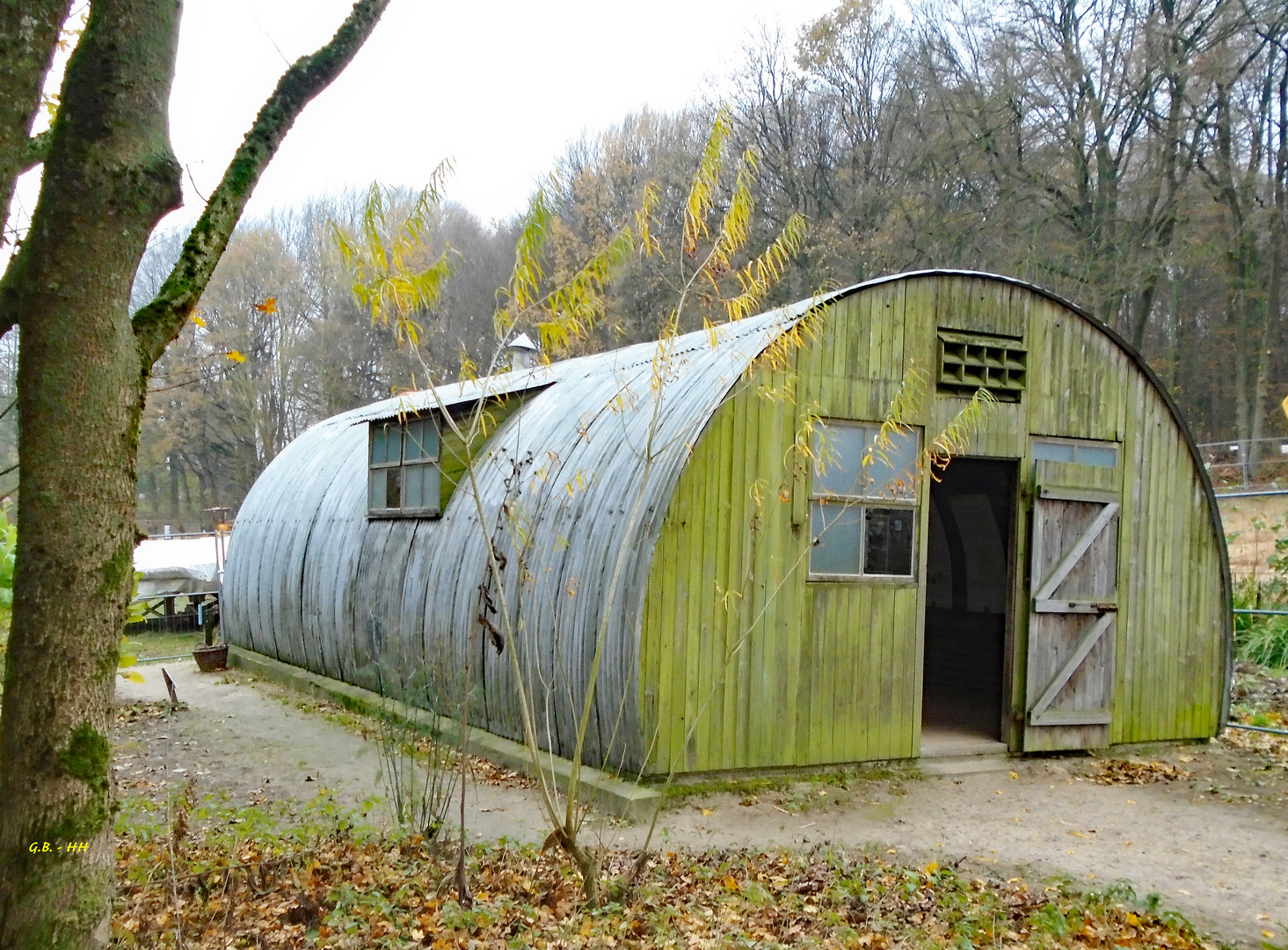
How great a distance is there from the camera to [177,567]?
74.2 feet

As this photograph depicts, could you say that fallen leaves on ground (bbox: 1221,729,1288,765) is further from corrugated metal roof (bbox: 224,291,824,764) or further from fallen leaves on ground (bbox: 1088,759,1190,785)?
corrugated metal roof (bbox: 224,291,824,764)

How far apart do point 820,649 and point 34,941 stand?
601 cm

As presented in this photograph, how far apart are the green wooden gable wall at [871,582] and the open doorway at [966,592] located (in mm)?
1882

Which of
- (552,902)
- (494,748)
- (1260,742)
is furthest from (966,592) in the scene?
(552,902)

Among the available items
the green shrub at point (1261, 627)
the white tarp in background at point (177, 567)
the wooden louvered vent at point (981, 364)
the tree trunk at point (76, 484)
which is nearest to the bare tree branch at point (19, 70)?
the tree trunk at point (76, 484)

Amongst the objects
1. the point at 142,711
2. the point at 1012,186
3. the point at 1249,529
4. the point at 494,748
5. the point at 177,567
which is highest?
the point at 1012,186

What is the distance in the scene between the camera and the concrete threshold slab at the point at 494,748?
7.38 metres

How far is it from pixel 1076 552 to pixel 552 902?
20.1 feet

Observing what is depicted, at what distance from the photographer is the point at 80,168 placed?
3959 millimetres

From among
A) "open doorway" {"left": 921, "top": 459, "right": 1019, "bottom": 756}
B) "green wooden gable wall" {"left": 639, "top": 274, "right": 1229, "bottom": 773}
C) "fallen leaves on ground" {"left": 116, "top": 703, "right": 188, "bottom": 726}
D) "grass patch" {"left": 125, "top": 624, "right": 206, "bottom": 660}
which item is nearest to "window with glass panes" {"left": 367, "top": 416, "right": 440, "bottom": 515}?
"fallen leaves on ground" {"left": 116, "top": 703, "right": 188, "bottom": 726}

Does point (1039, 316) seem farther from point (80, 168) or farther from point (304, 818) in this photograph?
point (80, 168)

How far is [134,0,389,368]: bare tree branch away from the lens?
4.33 metres

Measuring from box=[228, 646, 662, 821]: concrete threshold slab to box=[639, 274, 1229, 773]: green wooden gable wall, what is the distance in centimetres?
38

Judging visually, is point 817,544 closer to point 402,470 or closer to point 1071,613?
point 1071,613
